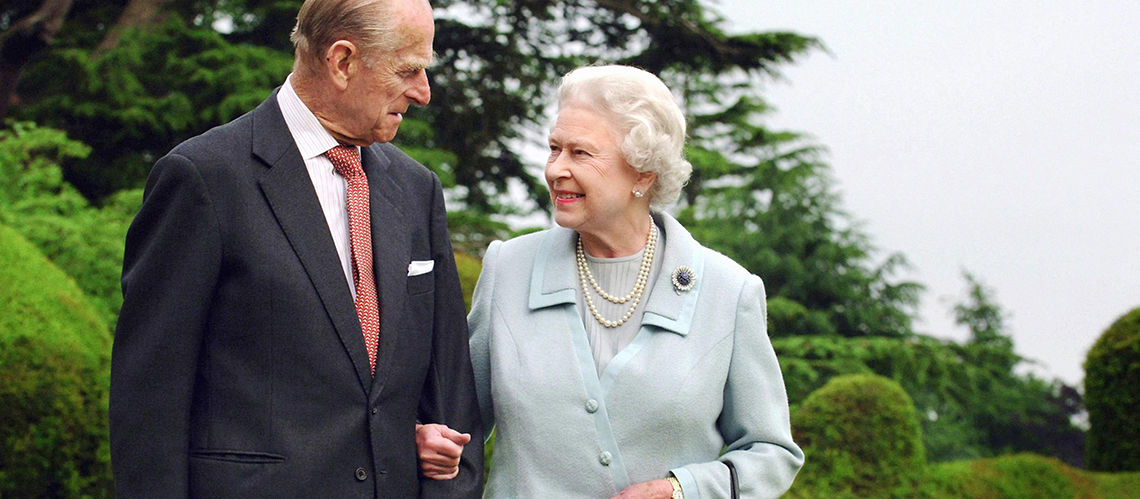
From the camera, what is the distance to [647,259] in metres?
2.90

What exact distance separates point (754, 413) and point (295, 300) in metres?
1.11

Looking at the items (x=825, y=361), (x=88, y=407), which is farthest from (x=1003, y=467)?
(x=88, y=407)

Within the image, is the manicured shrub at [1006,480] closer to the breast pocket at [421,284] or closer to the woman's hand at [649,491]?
the woman's hand at [649,491]

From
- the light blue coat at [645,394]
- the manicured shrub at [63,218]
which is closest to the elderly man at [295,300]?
the light blue coat at [645,394]

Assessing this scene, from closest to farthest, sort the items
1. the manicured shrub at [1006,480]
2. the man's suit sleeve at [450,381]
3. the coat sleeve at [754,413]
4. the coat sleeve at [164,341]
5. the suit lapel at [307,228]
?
the coat sleeve at [164,341] < the suit lapel at [307,228] < the man's suit sleeve at [450,381] < the coat sleeve at [754,413] < the manicured shrub at [1006,480]

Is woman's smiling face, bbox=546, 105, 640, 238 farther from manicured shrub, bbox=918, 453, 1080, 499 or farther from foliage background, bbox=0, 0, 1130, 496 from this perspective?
foliage background, bbox=0, 0, 1130, 496

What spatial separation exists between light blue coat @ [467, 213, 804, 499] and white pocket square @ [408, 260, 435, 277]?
305 mm

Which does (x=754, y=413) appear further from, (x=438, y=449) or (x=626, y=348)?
(x=438, y=449)

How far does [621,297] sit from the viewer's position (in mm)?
2869

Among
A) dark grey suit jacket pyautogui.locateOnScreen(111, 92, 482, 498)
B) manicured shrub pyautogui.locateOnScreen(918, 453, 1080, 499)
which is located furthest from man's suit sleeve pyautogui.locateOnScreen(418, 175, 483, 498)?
manicured shrub pyautogui.locateOnScreen(918, 453, 1080, 499)

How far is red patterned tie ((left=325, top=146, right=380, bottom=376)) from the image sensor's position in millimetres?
2496

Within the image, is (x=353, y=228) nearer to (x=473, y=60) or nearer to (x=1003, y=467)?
(x=1003, y=467)

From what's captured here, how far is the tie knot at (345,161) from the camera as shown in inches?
101

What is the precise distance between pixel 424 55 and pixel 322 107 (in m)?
0.25
